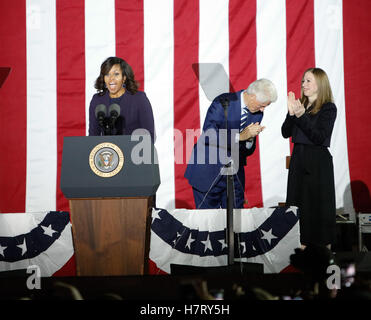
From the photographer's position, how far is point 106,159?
6.30 feet

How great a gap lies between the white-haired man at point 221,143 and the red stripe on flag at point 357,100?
3.54ft

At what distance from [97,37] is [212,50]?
3.33 feet

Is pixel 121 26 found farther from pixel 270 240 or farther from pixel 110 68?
pixel 270 240

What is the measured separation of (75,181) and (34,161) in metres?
2.09

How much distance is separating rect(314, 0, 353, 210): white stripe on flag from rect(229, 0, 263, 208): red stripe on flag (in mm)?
566

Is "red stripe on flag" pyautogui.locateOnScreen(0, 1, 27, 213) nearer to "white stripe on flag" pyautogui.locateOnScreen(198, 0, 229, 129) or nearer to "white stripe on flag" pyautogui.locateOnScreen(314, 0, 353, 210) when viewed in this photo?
"white stripe on flag" pyautogui.locateOnScreen(198, 0, 229, 129)

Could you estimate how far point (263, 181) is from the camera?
385 cm

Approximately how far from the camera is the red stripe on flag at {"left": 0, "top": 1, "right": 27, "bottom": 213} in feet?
12.5

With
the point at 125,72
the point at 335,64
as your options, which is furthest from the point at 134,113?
the point at 335,64

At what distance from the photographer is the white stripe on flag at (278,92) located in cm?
383

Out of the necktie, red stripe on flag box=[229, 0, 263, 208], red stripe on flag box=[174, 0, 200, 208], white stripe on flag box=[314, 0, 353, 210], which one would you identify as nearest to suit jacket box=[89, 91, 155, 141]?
the necktie

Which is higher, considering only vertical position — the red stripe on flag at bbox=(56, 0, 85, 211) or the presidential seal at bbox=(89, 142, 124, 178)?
the red stripe on flag at bbox=(56, 0, 85, 211)

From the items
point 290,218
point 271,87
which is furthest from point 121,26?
point 290,218

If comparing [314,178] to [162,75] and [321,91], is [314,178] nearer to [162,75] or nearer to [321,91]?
[321,91]
